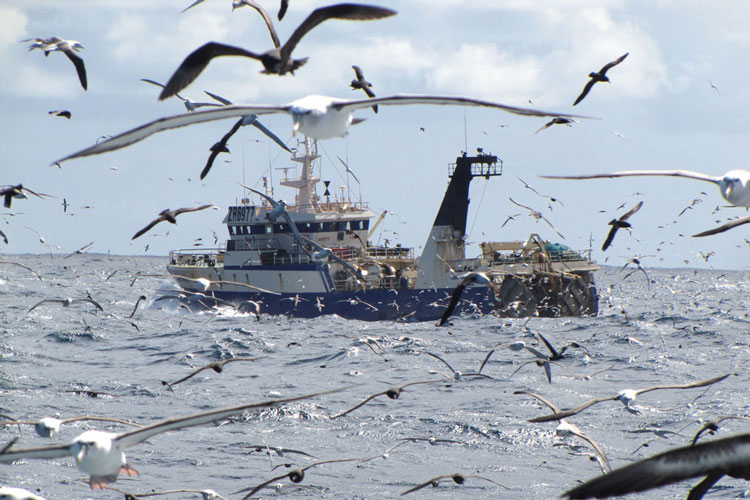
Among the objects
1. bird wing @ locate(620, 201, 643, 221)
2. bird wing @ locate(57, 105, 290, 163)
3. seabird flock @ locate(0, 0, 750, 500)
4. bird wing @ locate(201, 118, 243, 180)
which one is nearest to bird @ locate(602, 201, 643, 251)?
bird wing @ locate(620, 201, 643, 221)

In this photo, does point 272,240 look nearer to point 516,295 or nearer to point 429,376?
point 516,295

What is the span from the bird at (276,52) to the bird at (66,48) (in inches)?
179

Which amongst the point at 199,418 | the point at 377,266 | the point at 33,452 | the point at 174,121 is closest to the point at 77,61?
the point at 174,121

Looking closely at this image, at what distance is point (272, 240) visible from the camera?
47.4 meters

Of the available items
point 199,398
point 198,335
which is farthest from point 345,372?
point 198,335

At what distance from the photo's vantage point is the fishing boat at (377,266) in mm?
42562

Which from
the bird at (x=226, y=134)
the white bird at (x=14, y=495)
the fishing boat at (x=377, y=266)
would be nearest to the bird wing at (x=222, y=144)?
the bird at (x=226, y=134)

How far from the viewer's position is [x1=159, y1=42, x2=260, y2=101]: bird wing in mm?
9320

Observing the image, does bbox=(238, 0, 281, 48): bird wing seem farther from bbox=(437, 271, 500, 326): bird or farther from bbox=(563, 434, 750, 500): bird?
bbox=(563, 434, 750, 500): bird

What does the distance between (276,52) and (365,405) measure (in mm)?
11841

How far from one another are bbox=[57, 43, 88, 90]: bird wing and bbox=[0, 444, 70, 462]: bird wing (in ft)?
26.6

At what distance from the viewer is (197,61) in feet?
31.4

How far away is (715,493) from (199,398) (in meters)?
12.2

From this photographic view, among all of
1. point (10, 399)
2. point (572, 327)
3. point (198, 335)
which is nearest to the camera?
point (10, 399)
